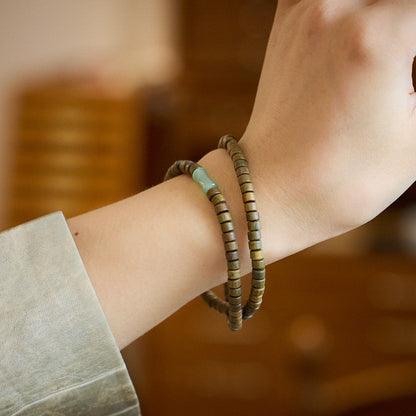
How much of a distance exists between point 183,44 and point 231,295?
1.69 meters

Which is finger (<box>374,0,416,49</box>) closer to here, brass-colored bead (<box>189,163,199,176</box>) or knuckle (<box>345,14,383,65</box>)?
knuckle (<box>345,14,383,65</box>)

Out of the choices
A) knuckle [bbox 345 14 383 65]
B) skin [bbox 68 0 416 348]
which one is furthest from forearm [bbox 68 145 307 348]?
knuckle [bbox 345 14 383 65]

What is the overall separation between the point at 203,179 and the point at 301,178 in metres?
0.07

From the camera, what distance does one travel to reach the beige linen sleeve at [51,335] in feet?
1.11

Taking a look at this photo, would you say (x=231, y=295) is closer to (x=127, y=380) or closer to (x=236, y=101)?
(x=127, y=380)

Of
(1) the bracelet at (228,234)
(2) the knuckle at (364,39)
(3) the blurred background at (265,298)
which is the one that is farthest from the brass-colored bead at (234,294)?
(3) the blurred background at (265,298)

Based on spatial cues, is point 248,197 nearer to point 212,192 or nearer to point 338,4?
point 212,192

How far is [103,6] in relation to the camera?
8.89ft

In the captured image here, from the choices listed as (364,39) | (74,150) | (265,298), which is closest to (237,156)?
(364,39)

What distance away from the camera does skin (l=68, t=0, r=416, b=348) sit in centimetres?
35

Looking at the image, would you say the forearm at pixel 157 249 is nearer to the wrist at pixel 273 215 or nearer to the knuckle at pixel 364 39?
the wrist at pixel 273 215

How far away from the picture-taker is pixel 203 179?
381mm

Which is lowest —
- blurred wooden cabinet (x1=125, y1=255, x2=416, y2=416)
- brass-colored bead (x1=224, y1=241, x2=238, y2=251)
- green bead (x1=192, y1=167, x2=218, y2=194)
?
blurred wooden cabinet (x1=125, y1=255, x2=416, y2=416)

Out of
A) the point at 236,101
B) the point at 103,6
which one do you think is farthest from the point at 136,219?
the point at 103,6
